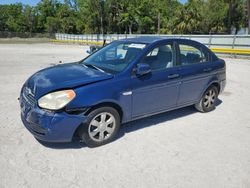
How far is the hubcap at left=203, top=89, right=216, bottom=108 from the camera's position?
18.0 ft

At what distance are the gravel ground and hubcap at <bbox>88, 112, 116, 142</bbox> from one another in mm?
194

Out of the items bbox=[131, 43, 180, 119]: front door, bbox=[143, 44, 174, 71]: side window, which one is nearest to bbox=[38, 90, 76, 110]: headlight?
bbox=[131, 43, 180, 119]: front door

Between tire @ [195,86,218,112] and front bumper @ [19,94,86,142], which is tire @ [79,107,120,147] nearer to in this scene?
front bumper @ [19,94,86,142]

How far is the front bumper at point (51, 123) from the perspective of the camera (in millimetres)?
3346

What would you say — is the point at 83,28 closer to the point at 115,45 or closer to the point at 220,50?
the point at 220,50

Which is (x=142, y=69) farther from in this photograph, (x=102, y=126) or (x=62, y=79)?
(x=62, y=79)

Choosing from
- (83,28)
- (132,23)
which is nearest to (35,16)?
(83,28)

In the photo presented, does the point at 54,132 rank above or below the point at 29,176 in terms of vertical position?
above

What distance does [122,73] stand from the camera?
3.91 m

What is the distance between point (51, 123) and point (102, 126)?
81cm

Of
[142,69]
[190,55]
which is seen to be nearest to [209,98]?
[190,55]

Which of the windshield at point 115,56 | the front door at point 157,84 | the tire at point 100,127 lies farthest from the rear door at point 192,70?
the tire at point 100,127

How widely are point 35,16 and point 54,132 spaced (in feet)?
288

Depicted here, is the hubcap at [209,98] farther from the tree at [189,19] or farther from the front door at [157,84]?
the tree at [189,19]
